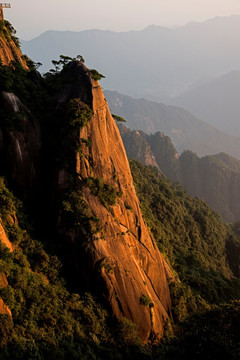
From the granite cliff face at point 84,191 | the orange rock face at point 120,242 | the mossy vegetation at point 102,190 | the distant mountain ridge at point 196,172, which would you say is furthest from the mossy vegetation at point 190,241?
the distant mountain ridge at point 196,172

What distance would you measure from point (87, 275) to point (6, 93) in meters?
15.3

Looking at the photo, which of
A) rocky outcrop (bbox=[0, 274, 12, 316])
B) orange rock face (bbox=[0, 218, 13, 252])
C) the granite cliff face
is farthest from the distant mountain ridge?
rocky outcrop (bbox=[0, 274, 12, 316])

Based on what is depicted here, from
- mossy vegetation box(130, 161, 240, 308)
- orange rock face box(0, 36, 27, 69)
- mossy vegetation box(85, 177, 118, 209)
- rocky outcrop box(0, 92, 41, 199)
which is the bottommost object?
mossy vegetation box(130, 161, 240, 308)

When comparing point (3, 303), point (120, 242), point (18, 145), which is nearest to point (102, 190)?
point (120, 242)

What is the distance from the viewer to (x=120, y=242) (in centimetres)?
2427

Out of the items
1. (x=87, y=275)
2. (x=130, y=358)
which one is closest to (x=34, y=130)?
(x=87, y=275)

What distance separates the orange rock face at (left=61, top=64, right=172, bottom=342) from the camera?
74.9 feet

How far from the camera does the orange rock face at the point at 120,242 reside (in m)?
22.8

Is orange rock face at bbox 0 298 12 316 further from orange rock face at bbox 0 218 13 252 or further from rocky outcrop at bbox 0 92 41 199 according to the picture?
rocky outcrop at bbox 0 92 41 199

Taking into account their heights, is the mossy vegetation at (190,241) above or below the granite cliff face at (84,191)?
below

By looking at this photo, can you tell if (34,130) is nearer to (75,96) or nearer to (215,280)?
(75,96)

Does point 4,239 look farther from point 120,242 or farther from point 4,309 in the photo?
point 120,242

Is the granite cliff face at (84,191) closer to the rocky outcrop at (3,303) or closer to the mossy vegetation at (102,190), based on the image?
the mossy vegetation at (102,190)

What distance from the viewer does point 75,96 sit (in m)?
26.3
